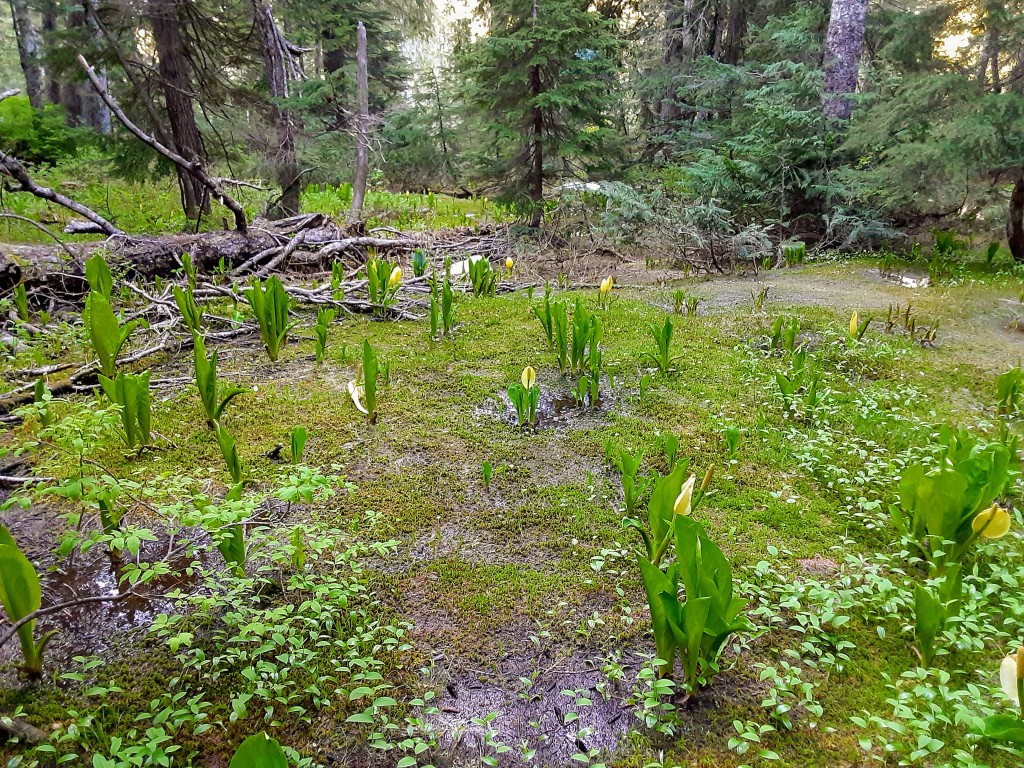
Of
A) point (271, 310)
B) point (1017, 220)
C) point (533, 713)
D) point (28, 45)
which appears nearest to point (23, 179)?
point (271, 310)

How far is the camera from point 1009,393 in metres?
3.04

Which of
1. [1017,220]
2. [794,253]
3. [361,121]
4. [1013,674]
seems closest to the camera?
[1013,674]

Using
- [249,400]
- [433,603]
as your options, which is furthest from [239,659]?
[249,400]

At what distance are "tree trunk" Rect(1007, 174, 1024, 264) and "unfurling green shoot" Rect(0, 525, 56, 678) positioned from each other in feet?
29.0

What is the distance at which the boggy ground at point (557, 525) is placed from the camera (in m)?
1.42

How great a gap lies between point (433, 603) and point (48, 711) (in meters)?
1.03

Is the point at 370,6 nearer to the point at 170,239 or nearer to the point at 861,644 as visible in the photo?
the point at 170,239

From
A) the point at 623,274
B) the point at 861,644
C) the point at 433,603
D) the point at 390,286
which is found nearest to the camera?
the point at 861,644

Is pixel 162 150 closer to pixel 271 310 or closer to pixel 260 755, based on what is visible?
pixel 271 310

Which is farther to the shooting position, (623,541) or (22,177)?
(22,177)

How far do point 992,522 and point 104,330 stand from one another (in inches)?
157

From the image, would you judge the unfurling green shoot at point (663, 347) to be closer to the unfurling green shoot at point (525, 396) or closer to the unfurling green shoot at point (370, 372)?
the unfurling green shoot at point (525, 396)

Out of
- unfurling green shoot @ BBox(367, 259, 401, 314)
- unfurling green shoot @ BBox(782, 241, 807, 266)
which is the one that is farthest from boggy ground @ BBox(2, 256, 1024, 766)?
unfurling green shoot @ BBox(782, 241, 807, 266)

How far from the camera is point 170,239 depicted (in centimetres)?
559
